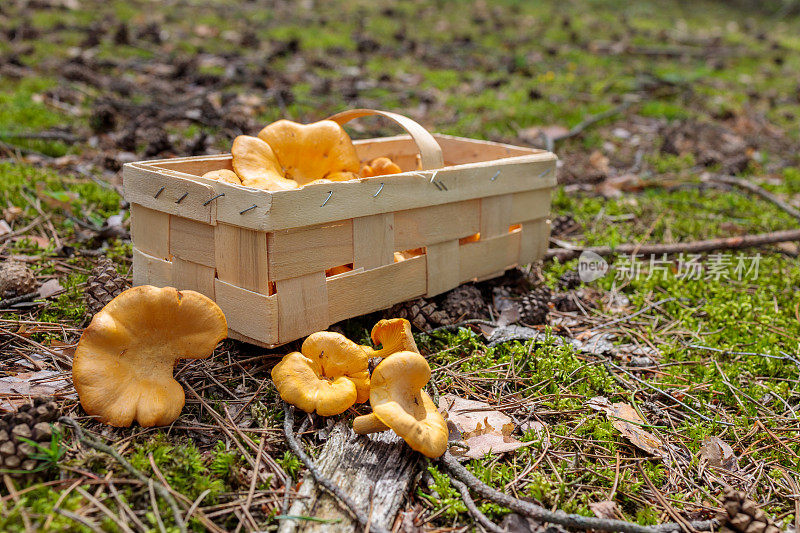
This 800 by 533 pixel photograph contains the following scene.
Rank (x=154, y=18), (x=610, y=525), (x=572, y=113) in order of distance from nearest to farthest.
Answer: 1. (x=610, y=525)
2. (x=572, y=113)
3. (x=154, y=18)

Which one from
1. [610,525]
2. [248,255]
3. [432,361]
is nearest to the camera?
[610,525]

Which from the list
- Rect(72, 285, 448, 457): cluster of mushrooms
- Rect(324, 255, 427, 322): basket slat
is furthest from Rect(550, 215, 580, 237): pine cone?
Rect(72, 285, 448, 457): cluster of mushrooms

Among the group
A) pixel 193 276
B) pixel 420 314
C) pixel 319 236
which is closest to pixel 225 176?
pixel 193 276

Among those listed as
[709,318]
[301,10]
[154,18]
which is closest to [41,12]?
[154,18]

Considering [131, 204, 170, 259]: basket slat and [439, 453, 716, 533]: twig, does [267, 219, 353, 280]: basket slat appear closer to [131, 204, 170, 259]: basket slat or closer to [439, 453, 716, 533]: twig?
[131, 204, 170, 259]: basket slat

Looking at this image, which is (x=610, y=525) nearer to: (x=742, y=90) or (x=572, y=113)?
(x=572, y=113)

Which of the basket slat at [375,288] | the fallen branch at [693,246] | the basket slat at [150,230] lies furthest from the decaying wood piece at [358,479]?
the fallen branch at [693,246]

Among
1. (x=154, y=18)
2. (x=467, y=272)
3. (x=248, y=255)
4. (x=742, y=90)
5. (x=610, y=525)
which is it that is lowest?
(x=610, y=525)
